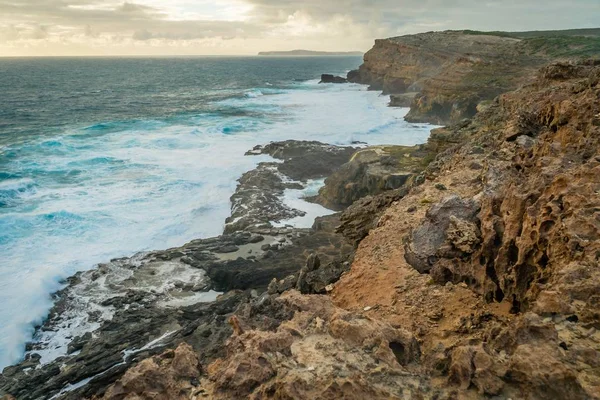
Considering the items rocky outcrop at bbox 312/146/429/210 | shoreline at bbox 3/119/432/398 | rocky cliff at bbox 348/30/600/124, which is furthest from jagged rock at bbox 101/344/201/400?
rocky cliff at bbox 348/30/600/124

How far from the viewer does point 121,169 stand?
101 ft

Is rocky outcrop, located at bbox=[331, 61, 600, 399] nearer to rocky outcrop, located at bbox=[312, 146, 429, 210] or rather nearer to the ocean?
rocky outcrop, located at bbox=[312, 146, 429, 210]

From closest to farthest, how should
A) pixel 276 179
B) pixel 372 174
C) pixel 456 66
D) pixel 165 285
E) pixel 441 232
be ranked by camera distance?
pixel 441 232 → pixel 165 285 → pixel 372 174 → pixel 276 179 → pixel 456 66

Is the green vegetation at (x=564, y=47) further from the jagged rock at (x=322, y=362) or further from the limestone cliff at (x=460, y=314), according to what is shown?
the jagged rock at (x=322, y=362)

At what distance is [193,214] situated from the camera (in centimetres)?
2316

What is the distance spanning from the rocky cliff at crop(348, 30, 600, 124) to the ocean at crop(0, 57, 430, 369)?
13.1 feet

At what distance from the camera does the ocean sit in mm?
18391

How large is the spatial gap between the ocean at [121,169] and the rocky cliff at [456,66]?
4.00 m

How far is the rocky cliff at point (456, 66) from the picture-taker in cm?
4128

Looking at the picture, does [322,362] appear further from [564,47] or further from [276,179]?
[564,47]

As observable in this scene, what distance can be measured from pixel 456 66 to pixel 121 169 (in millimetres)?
35351

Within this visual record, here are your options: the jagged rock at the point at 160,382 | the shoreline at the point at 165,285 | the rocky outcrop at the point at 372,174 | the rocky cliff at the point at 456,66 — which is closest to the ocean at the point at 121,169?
the shoreline at the point at 165,285

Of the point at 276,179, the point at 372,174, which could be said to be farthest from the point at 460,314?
the point at 276,179

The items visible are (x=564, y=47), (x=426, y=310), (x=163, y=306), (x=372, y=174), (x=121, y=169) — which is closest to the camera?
(x=426, y=310)
